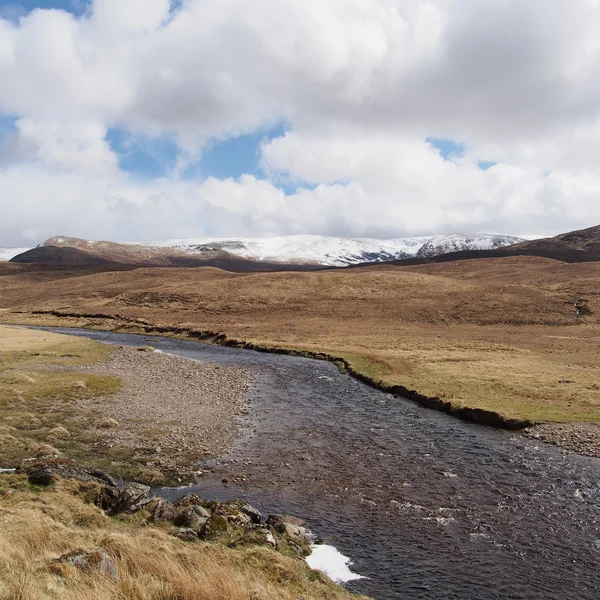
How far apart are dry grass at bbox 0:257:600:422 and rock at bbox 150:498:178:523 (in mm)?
24403

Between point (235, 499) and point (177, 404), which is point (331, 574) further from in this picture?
point (177, 404)

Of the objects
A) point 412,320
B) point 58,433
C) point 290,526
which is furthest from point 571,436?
point 412,320

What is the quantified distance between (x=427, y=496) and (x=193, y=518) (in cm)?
1019

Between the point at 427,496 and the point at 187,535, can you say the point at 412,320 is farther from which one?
the point at 187,535

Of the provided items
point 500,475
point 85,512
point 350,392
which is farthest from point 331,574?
point 350,392

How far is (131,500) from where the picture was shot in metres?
18.6

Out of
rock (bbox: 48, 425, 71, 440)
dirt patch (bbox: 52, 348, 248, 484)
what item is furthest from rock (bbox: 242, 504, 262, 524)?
rock (bbox: 48, 425, 71, 440)

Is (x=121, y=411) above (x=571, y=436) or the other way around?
above

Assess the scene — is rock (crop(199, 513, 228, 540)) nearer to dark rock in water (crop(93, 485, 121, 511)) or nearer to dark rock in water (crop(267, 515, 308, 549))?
dark rock in water (crop(267, 515, 308, 549))

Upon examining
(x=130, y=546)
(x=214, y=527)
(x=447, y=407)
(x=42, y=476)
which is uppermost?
(x=130, y=546)

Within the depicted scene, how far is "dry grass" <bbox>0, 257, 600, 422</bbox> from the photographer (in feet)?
143

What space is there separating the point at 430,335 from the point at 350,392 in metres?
39.9

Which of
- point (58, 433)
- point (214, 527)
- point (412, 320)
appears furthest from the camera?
point (412, 320)

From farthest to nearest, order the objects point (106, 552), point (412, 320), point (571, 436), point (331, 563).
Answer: point (412, 320) → point (571, 436) → point (331, 563) → point (106, 552)
